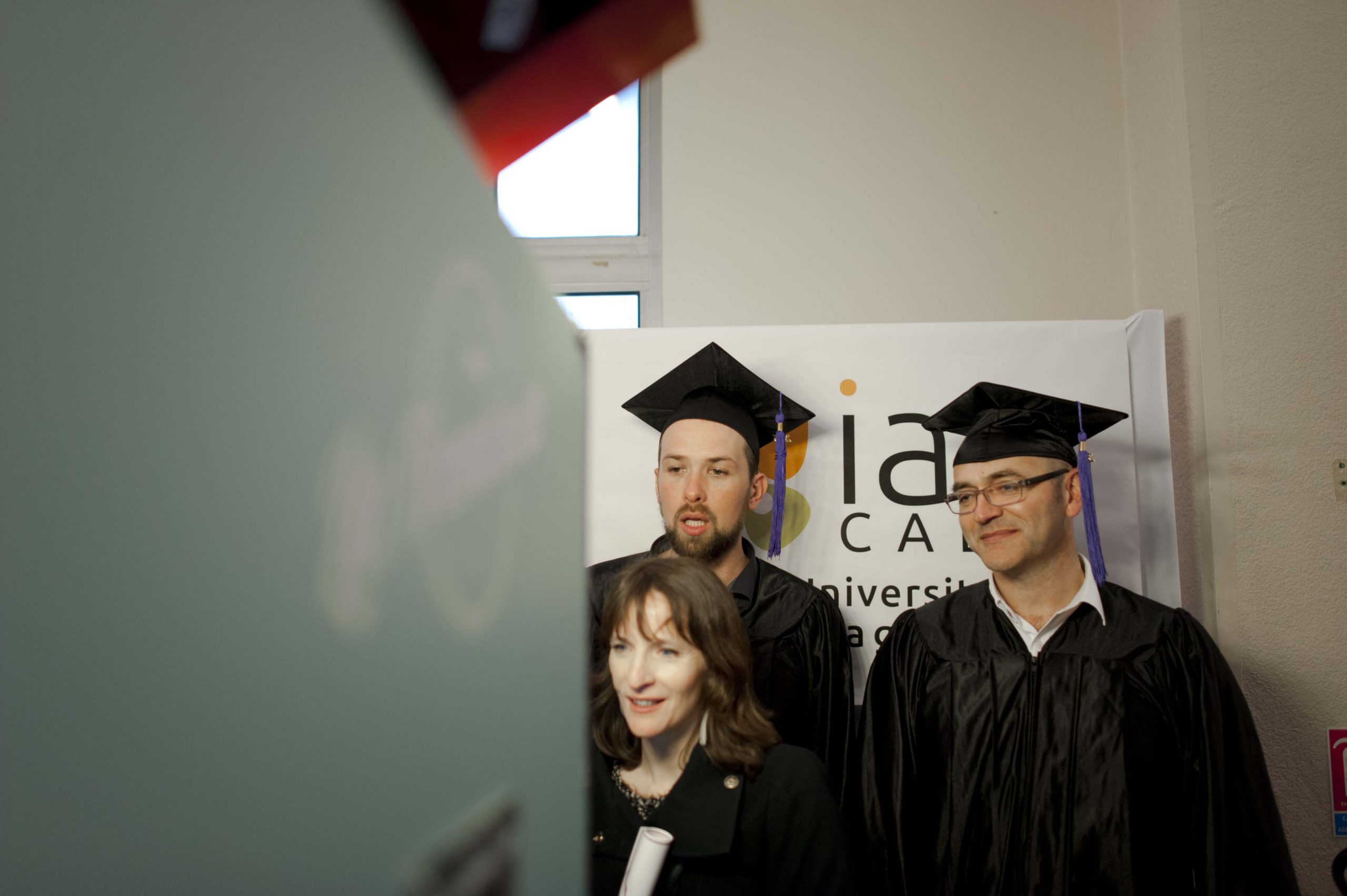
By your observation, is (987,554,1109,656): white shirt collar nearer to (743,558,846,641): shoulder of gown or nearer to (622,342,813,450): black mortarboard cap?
(743,558,846,641): shoulder of gown

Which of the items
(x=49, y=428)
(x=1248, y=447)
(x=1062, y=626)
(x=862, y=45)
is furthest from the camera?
(x=862, y=45)

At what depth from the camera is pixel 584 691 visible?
1.02 ft

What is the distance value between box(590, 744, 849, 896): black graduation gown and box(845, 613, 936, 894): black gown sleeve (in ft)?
1.64

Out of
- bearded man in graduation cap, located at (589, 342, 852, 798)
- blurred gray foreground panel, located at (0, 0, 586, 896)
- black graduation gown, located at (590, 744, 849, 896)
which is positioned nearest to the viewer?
blurred gray foreground panel, located at (0, 0, 586, 896)

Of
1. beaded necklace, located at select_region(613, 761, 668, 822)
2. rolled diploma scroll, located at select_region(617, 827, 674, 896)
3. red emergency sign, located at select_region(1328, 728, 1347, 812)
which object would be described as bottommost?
red emergency sign, located at select_region(1328, 728, 1347, 812)

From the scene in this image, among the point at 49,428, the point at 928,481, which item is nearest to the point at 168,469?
the point at 49,428

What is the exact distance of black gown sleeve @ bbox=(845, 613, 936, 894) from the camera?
2.26m

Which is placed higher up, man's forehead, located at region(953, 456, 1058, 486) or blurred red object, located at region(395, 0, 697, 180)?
man's forehead, located at region(953, 456, 1058, 486)

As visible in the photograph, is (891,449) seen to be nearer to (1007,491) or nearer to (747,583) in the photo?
(1007,491)

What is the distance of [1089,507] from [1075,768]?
673mm

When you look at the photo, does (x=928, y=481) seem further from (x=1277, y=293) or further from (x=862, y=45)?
(x=862, y=45)

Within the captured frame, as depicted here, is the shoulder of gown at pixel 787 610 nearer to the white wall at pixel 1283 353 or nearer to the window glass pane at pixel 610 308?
the white wall at pixel 1283 353

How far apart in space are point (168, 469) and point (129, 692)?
0.03 meters

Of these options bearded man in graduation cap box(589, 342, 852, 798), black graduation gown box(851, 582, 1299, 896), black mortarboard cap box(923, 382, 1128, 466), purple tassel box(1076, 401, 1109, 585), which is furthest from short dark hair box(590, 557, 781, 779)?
purple tassel box(1076, 401, 1109, 585)
